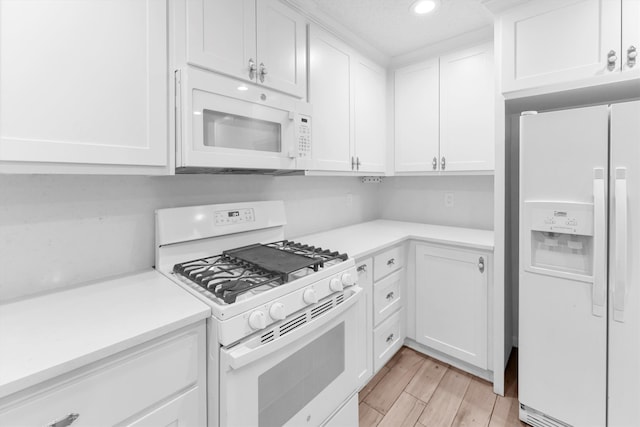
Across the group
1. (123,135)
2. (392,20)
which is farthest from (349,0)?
(123,135)

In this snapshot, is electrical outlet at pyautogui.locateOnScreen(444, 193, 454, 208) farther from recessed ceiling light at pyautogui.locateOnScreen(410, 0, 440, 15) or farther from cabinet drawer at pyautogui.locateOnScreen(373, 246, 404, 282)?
recessed ceiling light at pyautogui.locateOnScreen(410, 0, 440, 15)

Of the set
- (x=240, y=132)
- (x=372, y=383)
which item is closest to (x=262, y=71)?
(x=240, y=132)

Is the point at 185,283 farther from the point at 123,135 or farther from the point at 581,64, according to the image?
the point at 581,64

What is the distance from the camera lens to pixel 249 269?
1.34 metres

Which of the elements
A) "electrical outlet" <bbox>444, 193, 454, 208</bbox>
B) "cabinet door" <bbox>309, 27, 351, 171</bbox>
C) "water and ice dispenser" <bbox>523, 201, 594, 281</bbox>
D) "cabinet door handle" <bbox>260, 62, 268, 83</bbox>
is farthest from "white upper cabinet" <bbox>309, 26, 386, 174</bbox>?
"water and ice dispenser" <bbox>523, 201, 594, 281</bbox>

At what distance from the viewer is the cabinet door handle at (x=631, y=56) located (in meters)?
1.35

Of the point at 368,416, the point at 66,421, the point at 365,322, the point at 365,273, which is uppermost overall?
the point at 365,273

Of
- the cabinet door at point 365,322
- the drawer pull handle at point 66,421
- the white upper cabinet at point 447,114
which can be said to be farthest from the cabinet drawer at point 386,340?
the drawer pull handle at point 66,421

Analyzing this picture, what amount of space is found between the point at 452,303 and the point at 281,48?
1.91 m

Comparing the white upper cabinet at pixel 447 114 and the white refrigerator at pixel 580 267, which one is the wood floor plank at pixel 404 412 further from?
the white upper cabinet at pixel 447 114

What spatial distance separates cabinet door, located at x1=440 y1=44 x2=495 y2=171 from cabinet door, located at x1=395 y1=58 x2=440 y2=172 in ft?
0.20

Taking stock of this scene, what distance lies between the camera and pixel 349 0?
5.66 feet

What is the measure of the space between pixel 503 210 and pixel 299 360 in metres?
1.41

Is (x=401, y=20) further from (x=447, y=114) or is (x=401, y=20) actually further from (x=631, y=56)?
(x=631, y=56)
